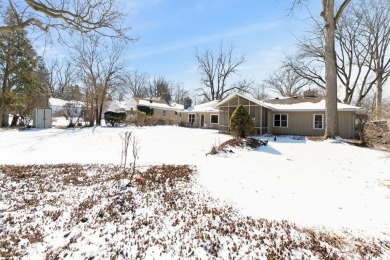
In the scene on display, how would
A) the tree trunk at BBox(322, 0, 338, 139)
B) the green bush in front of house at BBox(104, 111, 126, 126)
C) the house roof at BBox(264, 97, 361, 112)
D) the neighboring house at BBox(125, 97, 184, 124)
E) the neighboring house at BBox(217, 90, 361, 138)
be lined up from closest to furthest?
the tree trunk at BBox(322, 0, 338, 139), the neighboring house at BBox(217, 90, 361, 138), the house roof at BBox(264, 97, 361, 112), the green bush in front of house at BBox(104, 111, 126, 126), the neighboring house at BBox(125, 97, 184, 124)

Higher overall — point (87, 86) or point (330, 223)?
point (87, 86)

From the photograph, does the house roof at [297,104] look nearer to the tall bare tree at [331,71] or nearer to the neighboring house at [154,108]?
the tall bare tree at [331,71]

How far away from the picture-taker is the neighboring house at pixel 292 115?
60.9 feet

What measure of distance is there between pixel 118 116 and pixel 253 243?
23.2 meters

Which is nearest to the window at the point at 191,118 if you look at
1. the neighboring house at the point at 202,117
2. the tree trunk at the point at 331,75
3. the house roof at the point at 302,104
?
the neighboring house at the point at 202,117

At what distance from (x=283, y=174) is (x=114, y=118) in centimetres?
2059

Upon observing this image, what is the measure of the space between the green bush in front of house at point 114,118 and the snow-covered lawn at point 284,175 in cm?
972

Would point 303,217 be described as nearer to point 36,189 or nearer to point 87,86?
point 36,189

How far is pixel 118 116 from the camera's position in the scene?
24.7 metres

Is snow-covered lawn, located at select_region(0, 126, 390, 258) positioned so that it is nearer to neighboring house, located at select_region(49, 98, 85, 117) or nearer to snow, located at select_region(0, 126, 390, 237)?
snow, located at select_region(0, 126, 390, 237)

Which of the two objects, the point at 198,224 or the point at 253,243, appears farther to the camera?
the point at 198,224

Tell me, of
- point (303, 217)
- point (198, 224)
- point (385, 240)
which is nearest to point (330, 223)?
point (303, 217)

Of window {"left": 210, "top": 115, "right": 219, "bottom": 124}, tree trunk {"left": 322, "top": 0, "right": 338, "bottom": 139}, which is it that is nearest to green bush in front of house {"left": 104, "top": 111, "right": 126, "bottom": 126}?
window {"left": 210, "top": 115, "right": 219, "bottom": 124}

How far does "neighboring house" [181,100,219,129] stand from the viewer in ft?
93.2
